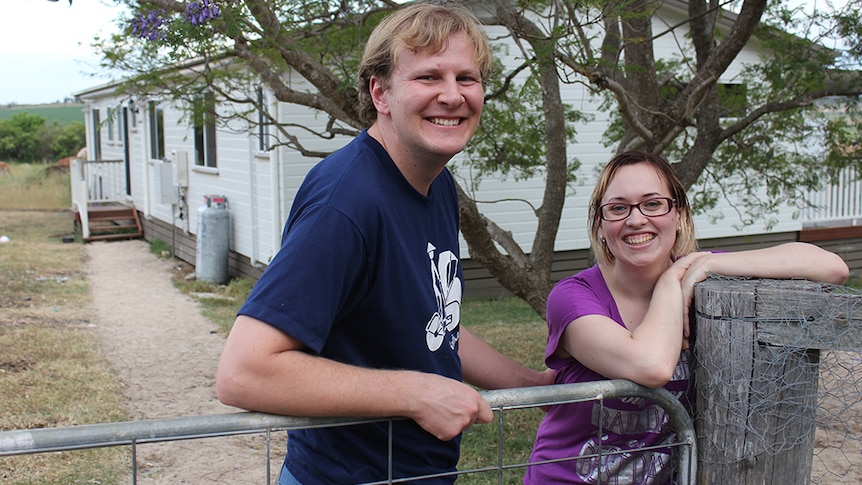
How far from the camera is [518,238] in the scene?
1200 centimetres

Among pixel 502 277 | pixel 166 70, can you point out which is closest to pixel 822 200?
pixel 502 277

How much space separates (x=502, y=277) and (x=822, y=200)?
35.3ft

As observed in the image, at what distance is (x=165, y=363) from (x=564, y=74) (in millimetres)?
4799

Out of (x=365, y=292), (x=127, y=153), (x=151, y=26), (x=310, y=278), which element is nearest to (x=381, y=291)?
(x=365, y=292)

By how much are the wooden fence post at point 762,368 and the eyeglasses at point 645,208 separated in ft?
0.90

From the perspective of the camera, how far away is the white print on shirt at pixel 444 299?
76.5 inches

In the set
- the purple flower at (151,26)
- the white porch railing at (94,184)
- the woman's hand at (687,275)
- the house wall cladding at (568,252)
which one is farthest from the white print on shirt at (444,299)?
the white porch railing at (94,184)

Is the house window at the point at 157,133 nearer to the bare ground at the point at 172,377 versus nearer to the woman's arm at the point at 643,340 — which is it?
the bare ground at the point at 172,377

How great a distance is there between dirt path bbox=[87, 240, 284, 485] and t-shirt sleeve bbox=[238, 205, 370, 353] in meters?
3.64

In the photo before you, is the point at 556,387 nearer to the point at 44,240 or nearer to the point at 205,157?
the point at 205,157

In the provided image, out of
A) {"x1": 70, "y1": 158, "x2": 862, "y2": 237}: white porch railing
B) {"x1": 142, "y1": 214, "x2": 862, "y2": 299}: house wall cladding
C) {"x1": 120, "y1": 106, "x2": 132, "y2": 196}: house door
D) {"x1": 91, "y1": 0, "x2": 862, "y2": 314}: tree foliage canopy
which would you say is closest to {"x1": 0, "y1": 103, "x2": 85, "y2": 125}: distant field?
{"x1": 70, "y1": 158, "x2": 862, "y2": 237}: white porch railing

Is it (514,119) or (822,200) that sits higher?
(514,119)

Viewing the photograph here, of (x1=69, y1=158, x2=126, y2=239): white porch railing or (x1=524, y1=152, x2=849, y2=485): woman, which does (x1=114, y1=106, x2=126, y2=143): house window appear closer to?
(x1=69, y1=158, x2=126, y2=239): white porch railing

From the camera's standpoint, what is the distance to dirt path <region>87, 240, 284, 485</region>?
5168mm
